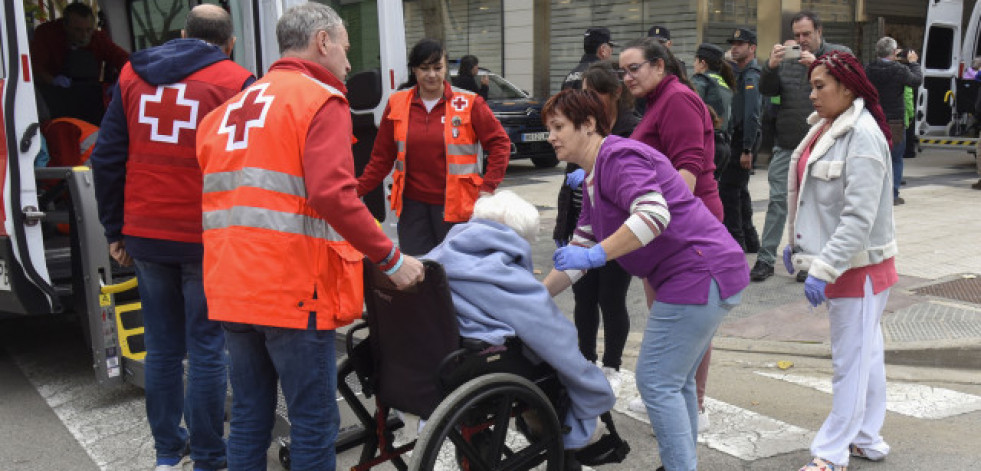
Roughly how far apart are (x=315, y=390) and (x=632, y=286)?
4.61m

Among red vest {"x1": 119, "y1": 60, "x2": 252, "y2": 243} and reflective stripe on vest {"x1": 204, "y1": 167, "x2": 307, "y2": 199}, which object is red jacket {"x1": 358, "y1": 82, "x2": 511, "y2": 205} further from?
reflective stripe on vest {"x1": 204, "y1": 167, "x2": 307, "y2": 199}

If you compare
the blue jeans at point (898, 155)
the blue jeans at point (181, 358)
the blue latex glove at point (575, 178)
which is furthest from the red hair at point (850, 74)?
the blue jeans at point (898, 155)

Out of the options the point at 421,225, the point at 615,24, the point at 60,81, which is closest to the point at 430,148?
the point at 421,225

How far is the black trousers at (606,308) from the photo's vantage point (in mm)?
4449

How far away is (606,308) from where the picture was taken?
4492 mm

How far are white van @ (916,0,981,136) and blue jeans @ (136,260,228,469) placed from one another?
14187 millimetres

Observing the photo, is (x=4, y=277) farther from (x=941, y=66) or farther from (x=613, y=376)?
(x=941, y=66)

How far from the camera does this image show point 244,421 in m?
3.09

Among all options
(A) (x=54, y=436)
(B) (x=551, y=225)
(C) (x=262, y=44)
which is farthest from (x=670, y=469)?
(B) (x=551, y=225)

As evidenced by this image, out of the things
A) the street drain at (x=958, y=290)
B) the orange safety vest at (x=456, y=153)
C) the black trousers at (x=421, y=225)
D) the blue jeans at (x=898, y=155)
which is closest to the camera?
the orange safety vest at (x=456, y=153)

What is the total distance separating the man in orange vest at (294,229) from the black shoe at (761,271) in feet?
16.0

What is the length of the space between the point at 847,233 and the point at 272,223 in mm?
2157

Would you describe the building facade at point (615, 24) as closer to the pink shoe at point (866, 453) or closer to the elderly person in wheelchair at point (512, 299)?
the pink shoe at point (866, 453)

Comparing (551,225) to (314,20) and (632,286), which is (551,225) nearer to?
(632,286)
